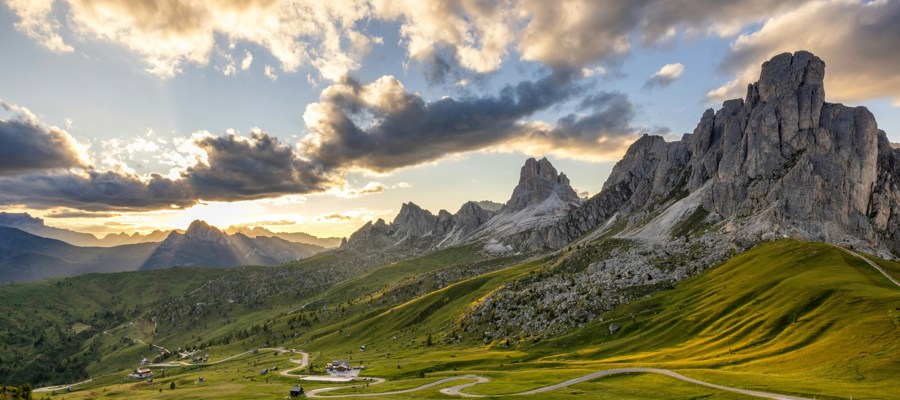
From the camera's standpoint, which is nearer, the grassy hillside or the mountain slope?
the grassy hillside

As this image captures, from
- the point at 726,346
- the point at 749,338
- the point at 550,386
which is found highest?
the point at 749,338

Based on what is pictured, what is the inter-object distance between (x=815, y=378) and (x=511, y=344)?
95132 mm

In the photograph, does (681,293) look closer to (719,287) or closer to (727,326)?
(719,287)

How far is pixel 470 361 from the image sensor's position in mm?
130250

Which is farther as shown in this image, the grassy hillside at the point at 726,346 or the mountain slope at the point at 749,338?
the mountain slope at the point at 749,338

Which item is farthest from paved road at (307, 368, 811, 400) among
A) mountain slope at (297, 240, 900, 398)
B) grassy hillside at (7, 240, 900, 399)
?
mountain slope at (297, 240, 900, 398)

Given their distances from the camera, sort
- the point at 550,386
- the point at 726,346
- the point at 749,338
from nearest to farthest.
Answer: the point at 550,386
the point at 726,346
the point at 749,338

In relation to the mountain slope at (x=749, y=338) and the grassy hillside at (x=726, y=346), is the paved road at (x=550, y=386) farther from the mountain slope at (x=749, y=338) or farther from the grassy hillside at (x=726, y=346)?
the mountain slope at (x=749, y=338)

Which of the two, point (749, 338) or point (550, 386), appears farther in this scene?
point (749, 338)

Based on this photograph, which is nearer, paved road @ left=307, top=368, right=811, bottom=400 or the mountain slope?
paved road @ left=307, top=368, right=811, bottom=400

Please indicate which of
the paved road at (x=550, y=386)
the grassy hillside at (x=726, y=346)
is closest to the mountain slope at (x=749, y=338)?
the grassy hillside at (x=726, y=346)

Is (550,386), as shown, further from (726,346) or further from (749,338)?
(749,338)

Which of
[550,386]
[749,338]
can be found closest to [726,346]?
[749,338]

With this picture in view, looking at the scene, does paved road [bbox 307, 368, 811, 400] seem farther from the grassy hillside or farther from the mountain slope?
the mountain slope
